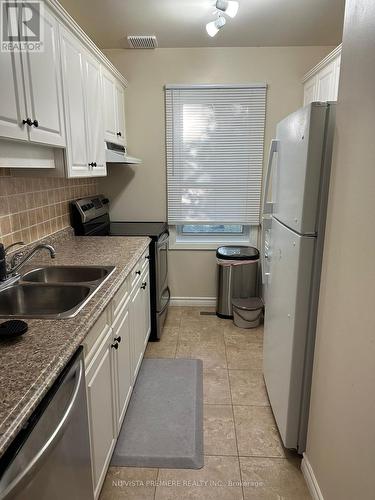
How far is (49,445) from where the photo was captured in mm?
853

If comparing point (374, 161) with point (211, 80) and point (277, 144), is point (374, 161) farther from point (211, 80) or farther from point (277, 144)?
point (211, 80)

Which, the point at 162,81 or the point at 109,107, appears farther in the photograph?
the point at 162,81

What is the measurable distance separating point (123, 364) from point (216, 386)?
83cm

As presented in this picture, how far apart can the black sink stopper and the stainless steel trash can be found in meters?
2.44

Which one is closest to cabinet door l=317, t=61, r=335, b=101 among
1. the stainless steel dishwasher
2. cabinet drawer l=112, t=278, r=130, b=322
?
cabinet drawer l=112, t=278, r=130, b=322

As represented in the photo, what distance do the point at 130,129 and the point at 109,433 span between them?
2.78 meters

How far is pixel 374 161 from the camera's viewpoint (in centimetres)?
103

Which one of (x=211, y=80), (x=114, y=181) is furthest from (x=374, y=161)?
(x=114, y=181)

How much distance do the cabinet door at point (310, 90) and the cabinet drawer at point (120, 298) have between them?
→ 7.55ft

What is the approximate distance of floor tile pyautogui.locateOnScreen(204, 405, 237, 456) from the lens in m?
1.81

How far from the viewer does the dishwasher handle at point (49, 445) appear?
0.70 m

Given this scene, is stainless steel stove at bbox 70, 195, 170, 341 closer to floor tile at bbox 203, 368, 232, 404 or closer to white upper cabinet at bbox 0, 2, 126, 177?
white upper cabinet at bbox 0, 2, 126, 177

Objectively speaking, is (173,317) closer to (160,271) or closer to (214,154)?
(160,271)

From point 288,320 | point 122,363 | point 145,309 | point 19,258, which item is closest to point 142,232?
point 145,309
